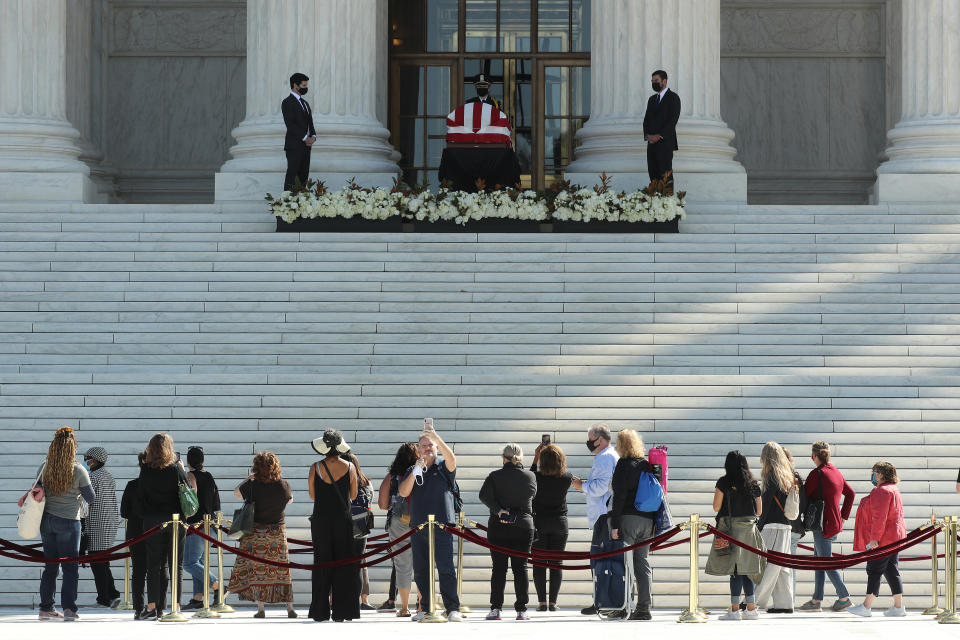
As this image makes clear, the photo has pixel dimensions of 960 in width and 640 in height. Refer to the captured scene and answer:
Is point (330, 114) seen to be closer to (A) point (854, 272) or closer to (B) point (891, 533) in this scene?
(A) point (854, 272)

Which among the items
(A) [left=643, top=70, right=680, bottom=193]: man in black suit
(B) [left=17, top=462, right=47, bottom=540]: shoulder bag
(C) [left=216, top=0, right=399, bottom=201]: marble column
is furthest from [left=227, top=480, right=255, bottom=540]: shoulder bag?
(C) [left=216, top=0, right=399, bottom=201]: marble column

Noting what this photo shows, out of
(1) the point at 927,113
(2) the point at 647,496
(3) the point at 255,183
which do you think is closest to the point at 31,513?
Result: (2) the point at 647,496

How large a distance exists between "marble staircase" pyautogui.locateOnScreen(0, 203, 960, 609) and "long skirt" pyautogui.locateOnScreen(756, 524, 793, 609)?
2.49 feet

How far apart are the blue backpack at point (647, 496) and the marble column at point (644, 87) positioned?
10693 millimetres

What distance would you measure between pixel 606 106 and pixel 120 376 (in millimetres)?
9389

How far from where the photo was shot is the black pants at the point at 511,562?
13.0 metres

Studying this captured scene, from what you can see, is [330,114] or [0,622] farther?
[330,114]

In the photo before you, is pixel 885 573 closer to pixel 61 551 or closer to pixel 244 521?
pixel 244 521

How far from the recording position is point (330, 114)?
23609mm

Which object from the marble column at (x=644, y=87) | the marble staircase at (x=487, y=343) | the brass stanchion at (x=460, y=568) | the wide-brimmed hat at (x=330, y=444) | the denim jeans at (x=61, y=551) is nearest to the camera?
the wide-brimmed hat at (x=330, y=444)

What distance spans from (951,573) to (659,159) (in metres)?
10.1

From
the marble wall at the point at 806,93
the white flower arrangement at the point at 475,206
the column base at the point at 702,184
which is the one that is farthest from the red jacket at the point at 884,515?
the marble wall at the point at 806,93

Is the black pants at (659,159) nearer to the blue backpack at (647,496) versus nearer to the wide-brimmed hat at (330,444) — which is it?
the blue backpack at (647,496)

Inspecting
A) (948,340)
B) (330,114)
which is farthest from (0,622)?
(330,114)
